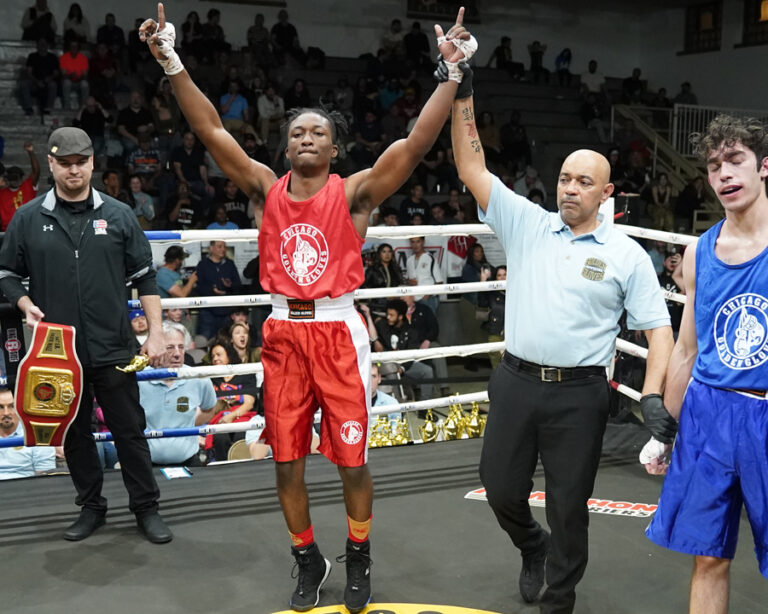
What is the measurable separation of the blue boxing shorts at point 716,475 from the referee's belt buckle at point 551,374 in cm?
36

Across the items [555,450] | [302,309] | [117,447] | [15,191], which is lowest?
[117,447]

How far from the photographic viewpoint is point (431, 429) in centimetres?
446

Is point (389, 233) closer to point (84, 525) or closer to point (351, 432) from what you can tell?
point (351, 432)

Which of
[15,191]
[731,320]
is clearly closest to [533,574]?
[731,320]

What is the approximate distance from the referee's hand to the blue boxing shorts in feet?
0.13

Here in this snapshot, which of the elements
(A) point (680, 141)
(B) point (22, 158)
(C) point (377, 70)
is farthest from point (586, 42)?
(B) point (22, 158)

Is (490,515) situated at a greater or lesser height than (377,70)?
lesser

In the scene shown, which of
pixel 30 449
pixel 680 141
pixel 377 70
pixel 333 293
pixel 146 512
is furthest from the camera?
pixel 680 141

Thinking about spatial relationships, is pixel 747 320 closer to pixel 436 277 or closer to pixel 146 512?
pixel 146 512

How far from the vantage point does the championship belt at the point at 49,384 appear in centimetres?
307

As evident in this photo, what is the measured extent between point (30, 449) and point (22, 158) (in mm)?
7070

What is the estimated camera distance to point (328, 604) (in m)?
2.82

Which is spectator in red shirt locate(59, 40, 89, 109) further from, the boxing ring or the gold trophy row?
the boxing ring

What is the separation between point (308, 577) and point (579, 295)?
121 centimetres
